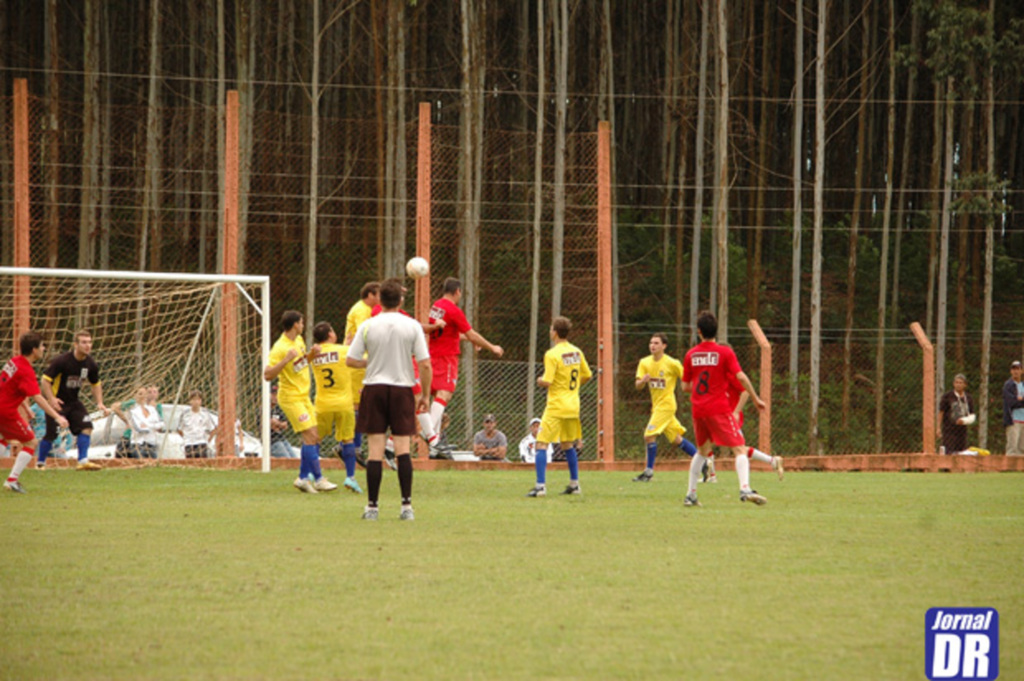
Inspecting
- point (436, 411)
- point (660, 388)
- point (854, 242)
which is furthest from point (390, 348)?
point (854, 242)

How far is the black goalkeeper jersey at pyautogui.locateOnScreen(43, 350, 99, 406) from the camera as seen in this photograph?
49.5 ft

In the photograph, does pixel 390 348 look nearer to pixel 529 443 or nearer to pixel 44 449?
pixel 44 449

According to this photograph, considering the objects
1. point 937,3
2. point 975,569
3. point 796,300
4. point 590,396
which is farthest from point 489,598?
point 937,3

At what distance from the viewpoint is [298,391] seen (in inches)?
495

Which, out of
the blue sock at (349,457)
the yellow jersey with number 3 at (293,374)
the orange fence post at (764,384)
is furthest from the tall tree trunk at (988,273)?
the yellow jersey with number 3 at (293,374)

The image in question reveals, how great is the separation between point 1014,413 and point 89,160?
17.7 m

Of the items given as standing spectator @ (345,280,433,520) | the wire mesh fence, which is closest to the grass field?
standing spectator @ (345,280,433,520)

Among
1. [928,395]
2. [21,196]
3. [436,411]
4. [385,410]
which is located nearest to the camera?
[385,410]

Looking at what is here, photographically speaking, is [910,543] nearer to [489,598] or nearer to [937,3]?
[489,598]

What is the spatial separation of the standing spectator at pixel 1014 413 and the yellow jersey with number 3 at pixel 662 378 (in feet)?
26.3

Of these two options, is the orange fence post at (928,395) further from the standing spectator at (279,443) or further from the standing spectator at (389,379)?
the standing spectator at (389,379)

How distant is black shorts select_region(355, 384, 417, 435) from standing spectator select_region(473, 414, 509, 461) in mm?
8914

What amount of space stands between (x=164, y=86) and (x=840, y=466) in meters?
21.7

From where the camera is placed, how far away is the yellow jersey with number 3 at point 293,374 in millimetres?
12366
